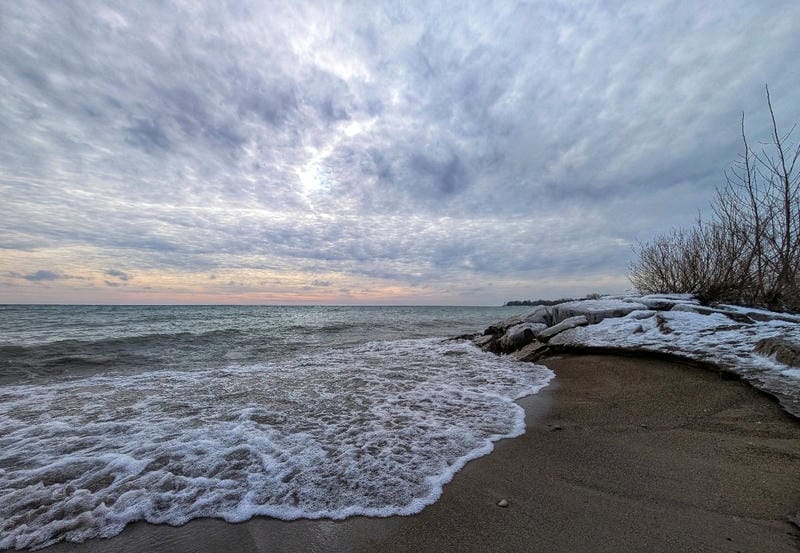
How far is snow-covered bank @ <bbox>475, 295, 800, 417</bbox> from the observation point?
15.5ft

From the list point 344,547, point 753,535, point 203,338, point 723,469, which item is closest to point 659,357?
point 723,469

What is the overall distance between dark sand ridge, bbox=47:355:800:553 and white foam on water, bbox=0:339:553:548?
0.18 metres

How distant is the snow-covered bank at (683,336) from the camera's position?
4730 mm

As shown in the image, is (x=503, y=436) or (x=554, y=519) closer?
(x=554, y=519)

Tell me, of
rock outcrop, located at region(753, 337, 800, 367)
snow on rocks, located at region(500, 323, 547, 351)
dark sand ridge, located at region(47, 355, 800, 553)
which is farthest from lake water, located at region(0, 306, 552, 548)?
rock outcrop, located at region(753, 337, 800, 367)

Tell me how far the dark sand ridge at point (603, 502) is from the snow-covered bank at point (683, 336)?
2.23ft

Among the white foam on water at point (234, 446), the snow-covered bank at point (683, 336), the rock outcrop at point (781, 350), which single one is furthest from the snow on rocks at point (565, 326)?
the rock outcrop at point (781, 350)

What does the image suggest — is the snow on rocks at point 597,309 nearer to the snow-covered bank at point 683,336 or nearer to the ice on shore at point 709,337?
the snow-covered bank at point 683,336

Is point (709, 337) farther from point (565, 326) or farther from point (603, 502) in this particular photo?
point (603, 502)

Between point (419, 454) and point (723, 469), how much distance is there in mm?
2748

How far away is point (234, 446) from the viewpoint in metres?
3.98

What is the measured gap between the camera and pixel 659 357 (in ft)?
21.2

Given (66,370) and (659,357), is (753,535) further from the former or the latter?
(66,370)

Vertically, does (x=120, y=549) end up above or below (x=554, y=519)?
below
